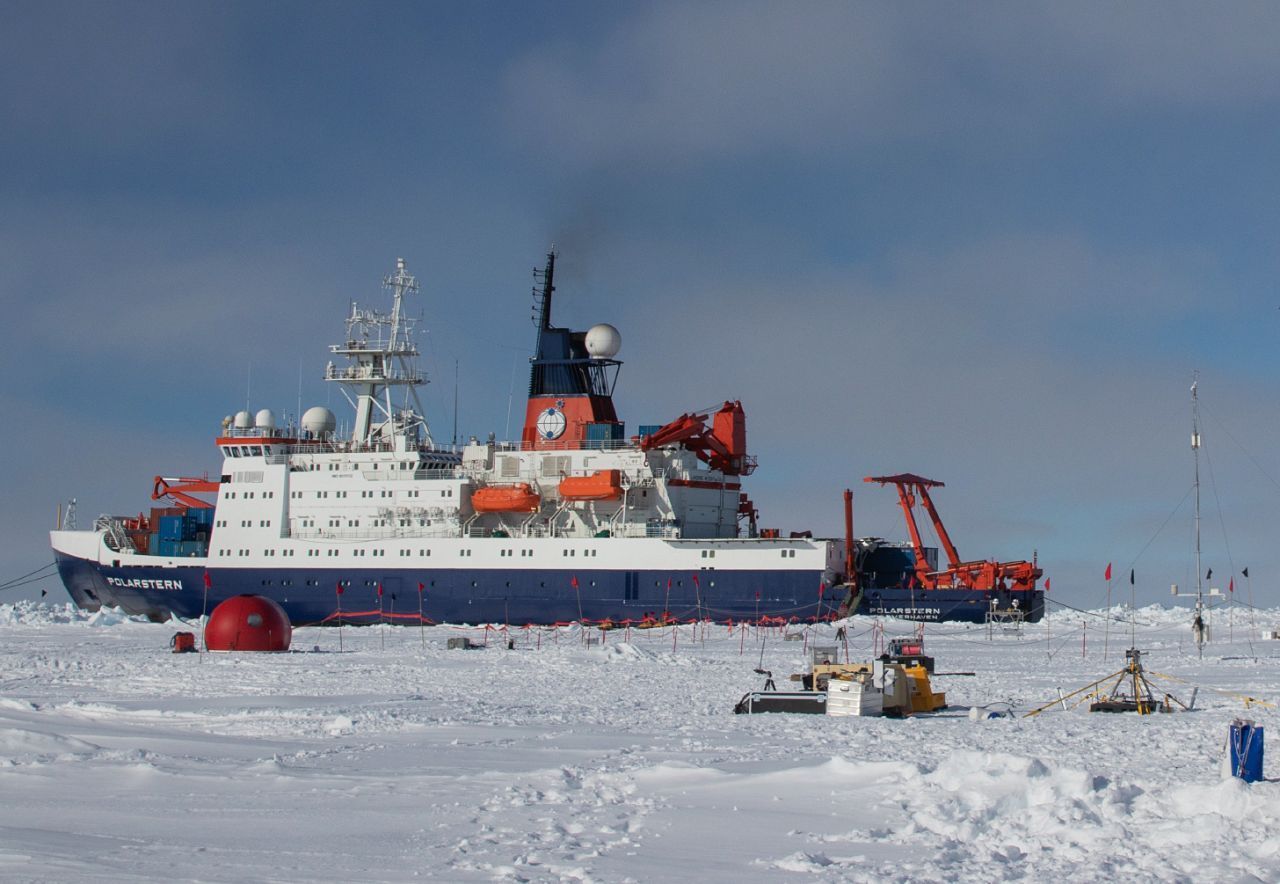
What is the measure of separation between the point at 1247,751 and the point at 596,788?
563 centimetres

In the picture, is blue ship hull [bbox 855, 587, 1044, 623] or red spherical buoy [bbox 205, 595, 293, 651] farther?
blue ship hull [bbox 855, 587, 1044, 623]

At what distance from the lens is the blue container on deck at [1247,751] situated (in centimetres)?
1164

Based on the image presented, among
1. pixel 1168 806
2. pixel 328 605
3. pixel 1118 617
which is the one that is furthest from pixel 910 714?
pixel 1118 617

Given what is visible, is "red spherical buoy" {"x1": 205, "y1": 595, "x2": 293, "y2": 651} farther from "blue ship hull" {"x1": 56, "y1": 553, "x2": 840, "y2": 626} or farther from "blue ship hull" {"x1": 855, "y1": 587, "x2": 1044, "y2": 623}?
"blue ship hull" {"x1": 855, "y1": 587, "x2": 1044, "y2": 623}

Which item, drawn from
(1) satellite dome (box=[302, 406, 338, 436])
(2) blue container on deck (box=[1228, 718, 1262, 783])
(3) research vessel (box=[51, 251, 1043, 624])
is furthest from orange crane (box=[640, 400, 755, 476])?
(2) blue container on deck (box=[1228, 718, 1262, 783])

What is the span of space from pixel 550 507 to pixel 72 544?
20.1 m

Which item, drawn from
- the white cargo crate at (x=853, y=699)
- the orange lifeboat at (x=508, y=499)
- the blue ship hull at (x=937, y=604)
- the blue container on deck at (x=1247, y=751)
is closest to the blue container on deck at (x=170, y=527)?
the orange lifeboat at (x=508, y=499)

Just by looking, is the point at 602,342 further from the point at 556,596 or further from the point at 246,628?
the point at 246,628

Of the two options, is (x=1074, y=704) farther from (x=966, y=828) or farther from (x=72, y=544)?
(x=72, y=544)

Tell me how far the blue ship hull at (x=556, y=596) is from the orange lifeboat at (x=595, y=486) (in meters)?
2.53

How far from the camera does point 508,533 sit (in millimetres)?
46250

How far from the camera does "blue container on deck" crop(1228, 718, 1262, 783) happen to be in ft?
38.2

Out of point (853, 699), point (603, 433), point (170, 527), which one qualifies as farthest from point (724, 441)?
point (853, 699)

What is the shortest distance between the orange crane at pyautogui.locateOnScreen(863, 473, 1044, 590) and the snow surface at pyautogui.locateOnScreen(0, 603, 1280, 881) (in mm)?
23199
